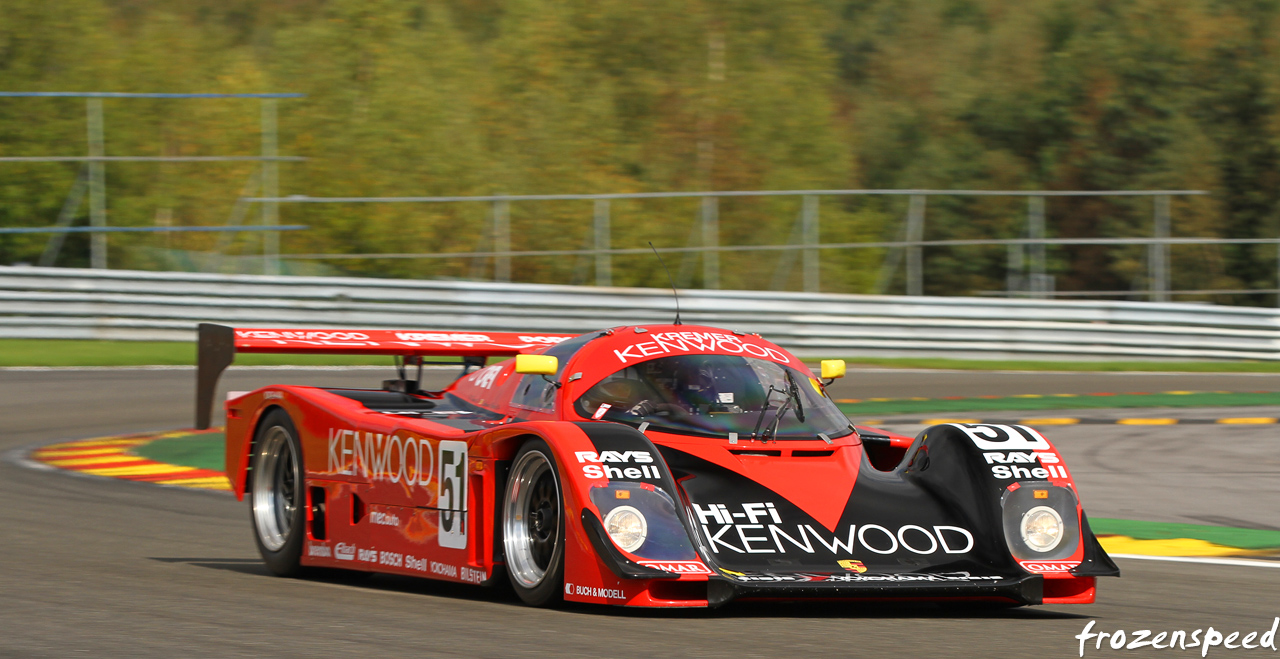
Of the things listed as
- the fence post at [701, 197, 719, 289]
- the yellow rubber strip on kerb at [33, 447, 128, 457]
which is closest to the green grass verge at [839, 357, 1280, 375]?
the fence post at [701, 197, 719, 289]

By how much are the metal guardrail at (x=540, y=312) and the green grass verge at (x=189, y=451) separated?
6361 millimetres

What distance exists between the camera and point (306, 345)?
785 cm

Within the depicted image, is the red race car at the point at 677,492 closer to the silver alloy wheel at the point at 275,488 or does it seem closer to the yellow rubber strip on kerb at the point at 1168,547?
the silver alloy wheel at the point at 275,488

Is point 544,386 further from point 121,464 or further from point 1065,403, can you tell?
point 1065,403

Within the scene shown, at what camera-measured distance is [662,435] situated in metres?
6.36

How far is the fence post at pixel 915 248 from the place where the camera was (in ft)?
73.0

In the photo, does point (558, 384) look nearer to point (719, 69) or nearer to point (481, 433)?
point (481, 433)

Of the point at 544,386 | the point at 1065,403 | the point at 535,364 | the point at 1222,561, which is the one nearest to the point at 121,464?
the point at 544,386

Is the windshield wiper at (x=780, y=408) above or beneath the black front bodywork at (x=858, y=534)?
above

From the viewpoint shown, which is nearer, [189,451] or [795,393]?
[795,393]

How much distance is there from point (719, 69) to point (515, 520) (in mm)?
30362

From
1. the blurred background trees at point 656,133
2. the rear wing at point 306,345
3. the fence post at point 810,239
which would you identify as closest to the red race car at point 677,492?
the rear wing at point 306,345

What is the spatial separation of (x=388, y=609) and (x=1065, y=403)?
12.0m

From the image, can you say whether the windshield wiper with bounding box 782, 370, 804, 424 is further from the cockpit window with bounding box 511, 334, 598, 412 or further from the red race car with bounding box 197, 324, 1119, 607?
the cockpit window with bounding box 511, 334, 598, 412
